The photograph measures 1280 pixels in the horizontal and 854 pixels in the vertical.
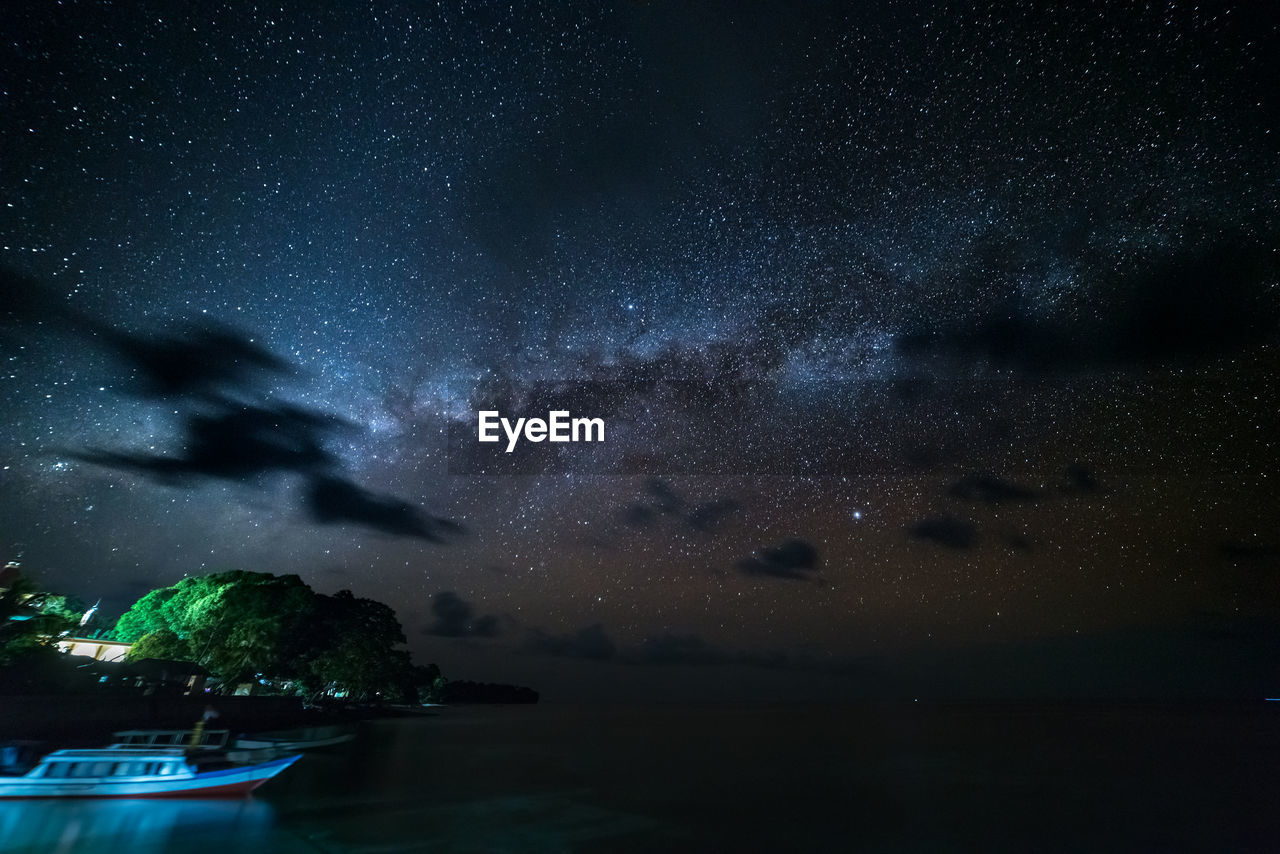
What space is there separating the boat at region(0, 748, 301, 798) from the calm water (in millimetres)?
521

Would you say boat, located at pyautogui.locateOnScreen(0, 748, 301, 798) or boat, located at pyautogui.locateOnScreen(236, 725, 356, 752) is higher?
boat, located at pyautogui.locateOnScreen(0, 748, 301, 798)

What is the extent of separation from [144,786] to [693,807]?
21.6m

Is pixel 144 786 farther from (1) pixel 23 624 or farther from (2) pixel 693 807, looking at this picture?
(2) pixel 693 807

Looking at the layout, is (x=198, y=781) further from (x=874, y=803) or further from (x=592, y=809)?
(x=874, y=803)

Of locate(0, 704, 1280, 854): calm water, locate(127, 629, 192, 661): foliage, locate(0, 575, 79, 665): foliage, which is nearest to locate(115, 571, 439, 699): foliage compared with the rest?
locate(127, 629, 192, 661): foliage

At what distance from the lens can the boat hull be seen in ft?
72.9

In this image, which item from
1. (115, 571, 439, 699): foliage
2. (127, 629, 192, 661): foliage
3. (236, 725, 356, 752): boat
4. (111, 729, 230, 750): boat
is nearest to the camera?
(111, 729, 230, 750): boat

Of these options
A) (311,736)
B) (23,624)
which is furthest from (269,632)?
(23,624)

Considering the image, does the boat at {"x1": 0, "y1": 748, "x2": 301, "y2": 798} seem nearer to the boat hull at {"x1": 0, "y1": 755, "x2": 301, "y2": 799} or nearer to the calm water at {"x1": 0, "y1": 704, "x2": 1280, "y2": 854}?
the boat hull at {"x1": 0, "y1": 755, "x2": 301, "y2": 799}

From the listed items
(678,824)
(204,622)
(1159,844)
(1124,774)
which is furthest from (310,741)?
(1124,774)

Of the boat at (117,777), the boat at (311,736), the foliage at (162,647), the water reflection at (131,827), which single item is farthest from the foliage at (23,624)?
the boat at (311,736)

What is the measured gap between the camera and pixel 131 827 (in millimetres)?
21547

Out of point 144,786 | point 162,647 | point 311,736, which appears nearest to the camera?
point 144,786

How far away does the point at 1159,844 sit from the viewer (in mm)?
25781
